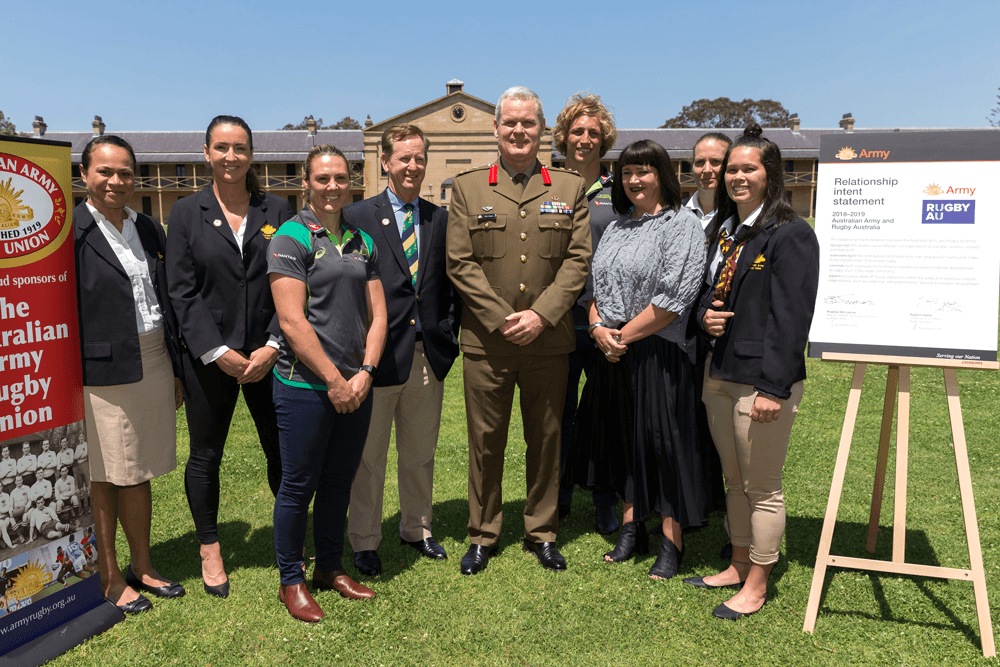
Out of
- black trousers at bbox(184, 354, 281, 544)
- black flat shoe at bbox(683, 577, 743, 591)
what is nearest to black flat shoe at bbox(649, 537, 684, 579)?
black flat shoe at bbox(683, 577, 743, 591)

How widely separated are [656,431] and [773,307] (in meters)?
1.01

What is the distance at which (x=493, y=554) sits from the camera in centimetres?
407

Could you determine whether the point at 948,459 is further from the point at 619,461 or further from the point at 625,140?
the point at 625,140

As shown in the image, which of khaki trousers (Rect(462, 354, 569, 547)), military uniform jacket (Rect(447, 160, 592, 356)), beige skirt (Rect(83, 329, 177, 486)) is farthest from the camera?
khaki trousers (Rect(462, 354, 569, 547))

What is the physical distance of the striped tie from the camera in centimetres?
380

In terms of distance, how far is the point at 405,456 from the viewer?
13.5 feet

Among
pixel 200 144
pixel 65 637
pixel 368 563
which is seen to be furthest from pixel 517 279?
pixel 200 144

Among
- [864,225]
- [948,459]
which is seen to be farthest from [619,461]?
[948,459]

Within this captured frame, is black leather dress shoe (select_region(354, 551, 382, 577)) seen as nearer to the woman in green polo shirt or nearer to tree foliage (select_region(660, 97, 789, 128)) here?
the woman in green polo shirt

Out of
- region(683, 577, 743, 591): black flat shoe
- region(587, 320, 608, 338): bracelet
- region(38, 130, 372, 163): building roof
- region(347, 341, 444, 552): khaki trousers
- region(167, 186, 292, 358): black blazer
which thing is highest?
region(38, 130, 372, 163): building roof

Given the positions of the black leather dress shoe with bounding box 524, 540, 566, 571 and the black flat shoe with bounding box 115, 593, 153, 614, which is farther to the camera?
the black leather dress shoe with bounding box 524, 540, 566, 571

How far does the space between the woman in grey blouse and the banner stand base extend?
2.96 metres

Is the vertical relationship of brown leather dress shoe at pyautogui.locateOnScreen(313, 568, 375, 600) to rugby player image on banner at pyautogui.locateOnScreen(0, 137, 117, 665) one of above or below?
below

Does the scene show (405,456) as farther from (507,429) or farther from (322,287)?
(322,287)
